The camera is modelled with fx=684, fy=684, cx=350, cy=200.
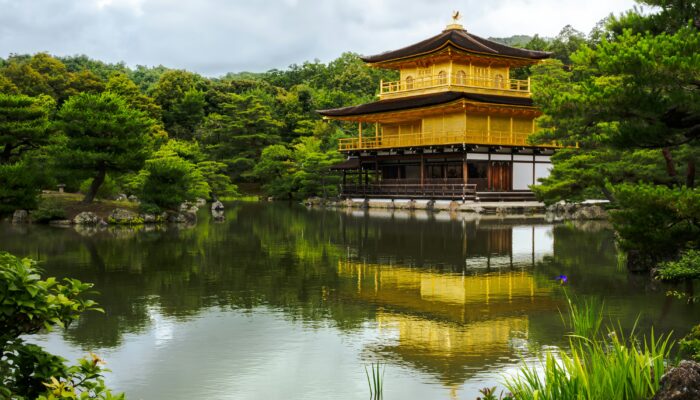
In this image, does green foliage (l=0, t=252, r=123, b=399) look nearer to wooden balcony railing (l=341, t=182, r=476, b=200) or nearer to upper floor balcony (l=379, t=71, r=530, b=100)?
wooden balcony railing (l=341, t=182, r=476, b=200)

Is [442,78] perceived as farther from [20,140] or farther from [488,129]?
[20,140]

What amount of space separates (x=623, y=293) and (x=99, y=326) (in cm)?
780

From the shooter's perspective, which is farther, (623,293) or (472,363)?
(623,293)

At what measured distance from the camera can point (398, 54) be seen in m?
43.9

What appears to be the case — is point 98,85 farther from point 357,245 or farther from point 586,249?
point 586,249

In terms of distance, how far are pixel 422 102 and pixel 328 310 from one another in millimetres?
31542

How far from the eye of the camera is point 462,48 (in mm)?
39969

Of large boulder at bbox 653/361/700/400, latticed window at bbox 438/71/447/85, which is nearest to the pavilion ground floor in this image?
latticed window at bbox 438/71/447/85

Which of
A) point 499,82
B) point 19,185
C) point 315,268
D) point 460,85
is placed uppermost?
point 499,82

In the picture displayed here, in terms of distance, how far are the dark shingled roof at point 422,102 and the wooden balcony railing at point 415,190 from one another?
183 inches

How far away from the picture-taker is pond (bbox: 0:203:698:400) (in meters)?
6.58

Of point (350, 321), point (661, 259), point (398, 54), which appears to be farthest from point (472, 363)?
point (398, 54)

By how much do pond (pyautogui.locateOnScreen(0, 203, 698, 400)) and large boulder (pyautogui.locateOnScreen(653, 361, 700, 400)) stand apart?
211 cm

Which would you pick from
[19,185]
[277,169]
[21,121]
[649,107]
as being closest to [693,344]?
[649,107]
